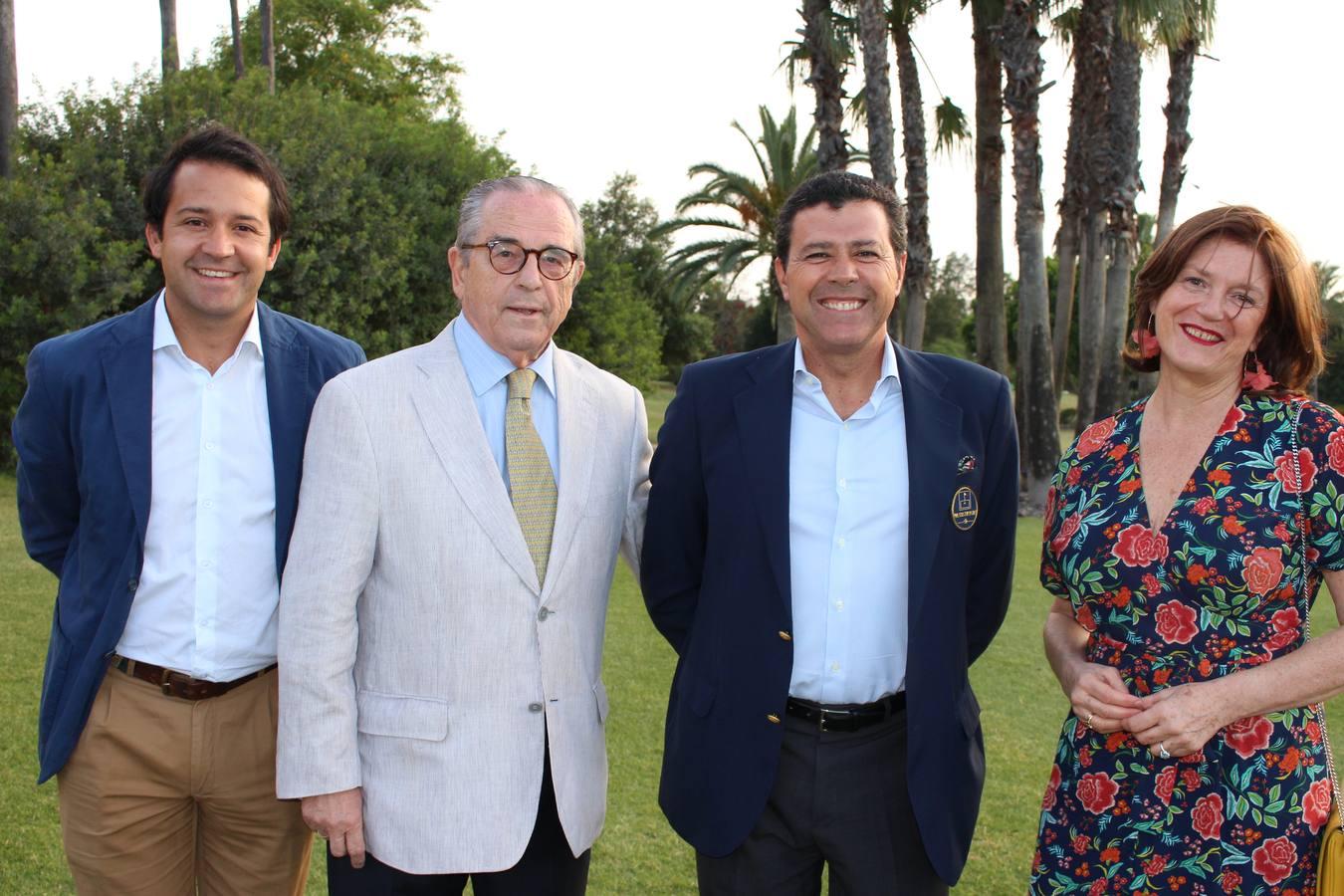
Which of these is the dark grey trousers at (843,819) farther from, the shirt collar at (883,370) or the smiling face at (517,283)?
the smiling face at (517,283)

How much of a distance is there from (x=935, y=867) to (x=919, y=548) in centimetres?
77

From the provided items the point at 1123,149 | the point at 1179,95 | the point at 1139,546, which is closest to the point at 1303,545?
the point at 1139,546

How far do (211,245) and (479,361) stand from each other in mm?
783

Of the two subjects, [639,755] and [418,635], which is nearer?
[418,635]

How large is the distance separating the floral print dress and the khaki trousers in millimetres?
2101

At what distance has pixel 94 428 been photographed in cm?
283

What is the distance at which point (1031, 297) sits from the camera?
54.5 feet

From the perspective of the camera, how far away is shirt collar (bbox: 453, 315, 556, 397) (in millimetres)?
2801

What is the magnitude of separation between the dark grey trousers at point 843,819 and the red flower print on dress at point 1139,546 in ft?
2.15

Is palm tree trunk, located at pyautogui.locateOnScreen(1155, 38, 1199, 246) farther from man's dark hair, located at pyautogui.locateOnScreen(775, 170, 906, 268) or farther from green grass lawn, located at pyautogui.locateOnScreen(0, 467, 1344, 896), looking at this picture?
man's dark hair, located at pyautogui.locateOnScreen(775, 170, 906, 268)

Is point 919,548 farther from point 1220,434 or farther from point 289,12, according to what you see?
point 289,12

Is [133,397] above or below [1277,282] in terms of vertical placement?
below

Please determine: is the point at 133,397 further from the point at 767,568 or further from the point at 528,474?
the point at 767,568

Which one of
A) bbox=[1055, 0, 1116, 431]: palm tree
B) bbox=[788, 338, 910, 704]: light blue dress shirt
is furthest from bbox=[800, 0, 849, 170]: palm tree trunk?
bbox=[788, 338, 910, 704]: light blue dress shirt
